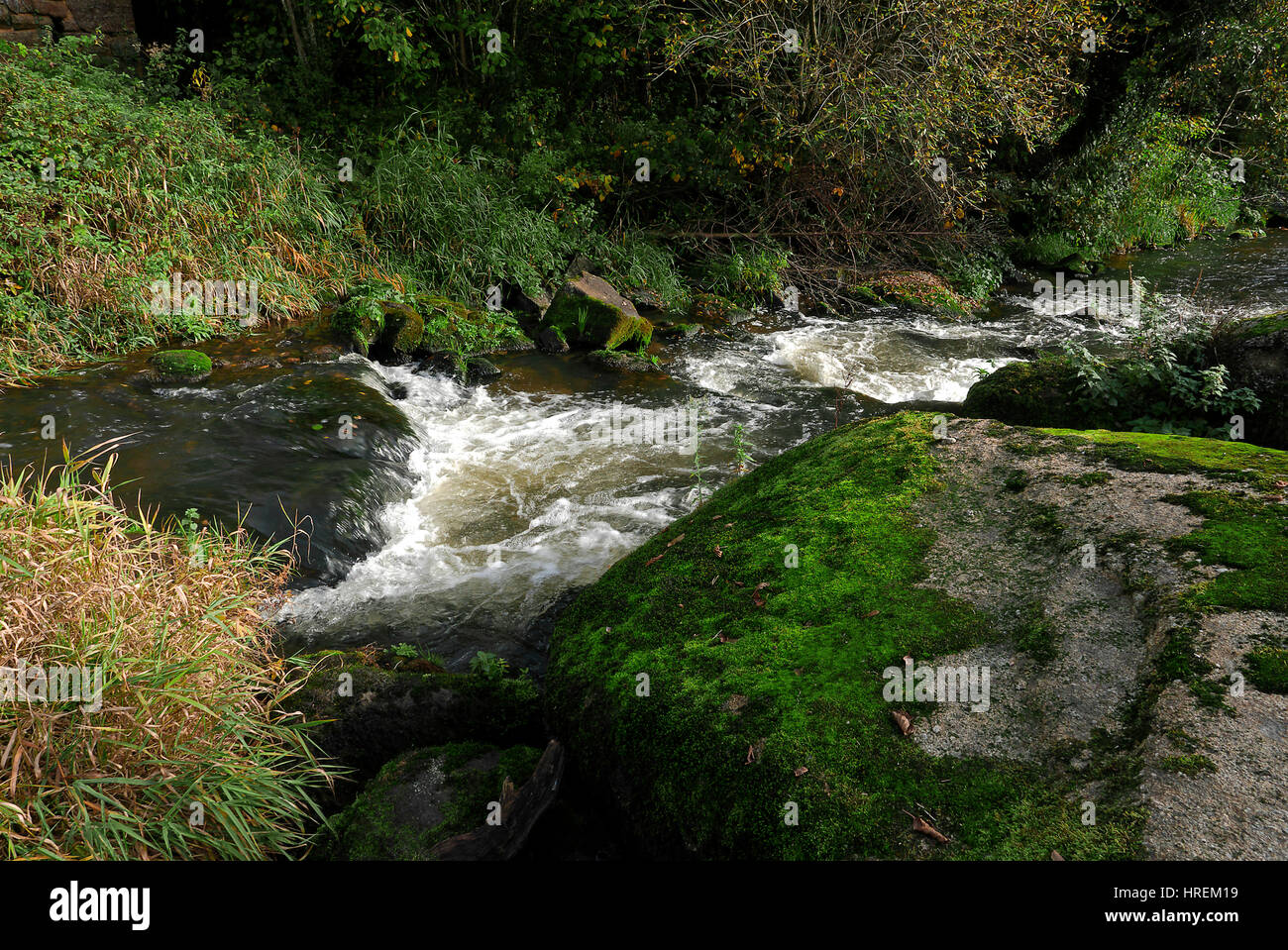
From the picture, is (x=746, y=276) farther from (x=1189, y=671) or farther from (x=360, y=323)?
(x=1189, y=671)

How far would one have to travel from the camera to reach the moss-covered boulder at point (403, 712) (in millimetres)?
3762

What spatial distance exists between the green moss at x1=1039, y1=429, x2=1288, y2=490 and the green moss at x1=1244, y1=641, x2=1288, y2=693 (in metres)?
1.09

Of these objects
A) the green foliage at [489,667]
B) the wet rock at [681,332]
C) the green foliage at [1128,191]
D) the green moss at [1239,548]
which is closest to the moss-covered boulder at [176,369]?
the green foliage at [489,667]

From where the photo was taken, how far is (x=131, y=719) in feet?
10.1

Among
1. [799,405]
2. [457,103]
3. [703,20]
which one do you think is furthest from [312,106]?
[799,405]

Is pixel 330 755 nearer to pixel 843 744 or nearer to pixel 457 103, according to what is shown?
pixel 843 744

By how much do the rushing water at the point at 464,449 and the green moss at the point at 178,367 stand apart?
0.15 meters

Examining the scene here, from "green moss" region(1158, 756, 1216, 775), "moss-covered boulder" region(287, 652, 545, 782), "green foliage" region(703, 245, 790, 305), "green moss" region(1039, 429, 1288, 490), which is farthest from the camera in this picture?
"green foliage" region(703, 245, 790, 305)

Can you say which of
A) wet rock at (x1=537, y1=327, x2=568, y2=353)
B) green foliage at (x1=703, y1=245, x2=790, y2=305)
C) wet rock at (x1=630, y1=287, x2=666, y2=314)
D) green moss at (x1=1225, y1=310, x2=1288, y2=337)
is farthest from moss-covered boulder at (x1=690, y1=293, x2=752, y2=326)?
green moss at (x1=1225, y1=310, x2=1288, y2=337)

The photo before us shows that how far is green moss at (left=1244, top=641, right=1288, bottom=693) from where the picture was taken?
2.31 m

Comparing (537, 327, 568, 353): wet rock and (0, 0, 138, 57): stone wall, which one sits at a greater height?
(0, 0, 138, 57): stone wall

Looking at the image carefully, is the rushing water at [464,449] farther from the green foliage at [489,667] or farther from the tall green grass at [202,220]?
the tall green grass at [202,220]

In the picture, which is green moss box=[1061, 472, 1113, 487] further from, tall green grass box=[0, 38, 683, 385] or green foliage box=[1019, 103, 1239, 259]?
green foliage box=[1019, 103, 1239, 259]
